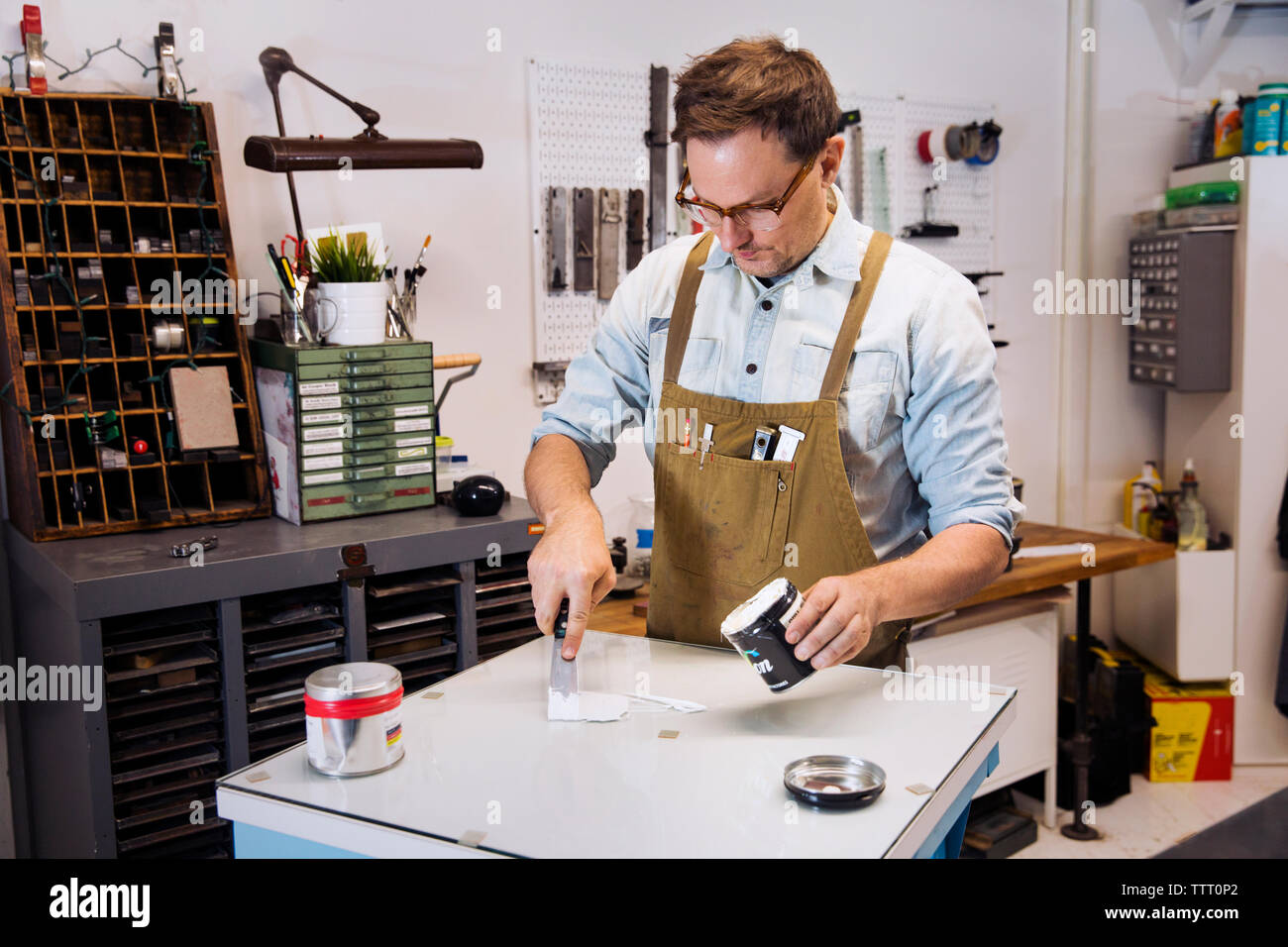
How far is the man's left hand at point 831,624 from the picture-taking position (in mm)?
1426

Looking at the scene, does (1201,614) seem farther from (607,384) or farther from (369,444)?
(369,444)

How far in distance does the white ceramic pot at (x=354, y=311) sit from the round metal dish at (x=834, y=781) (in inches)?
59.5

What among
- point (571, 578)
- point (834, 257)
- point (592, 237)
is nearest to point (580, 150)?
point (592, 237)

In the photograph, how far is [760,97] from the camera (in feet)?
5.36

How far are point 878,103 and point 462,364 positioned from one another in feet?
6.01

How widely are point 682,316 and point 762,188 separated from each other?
0.30 m

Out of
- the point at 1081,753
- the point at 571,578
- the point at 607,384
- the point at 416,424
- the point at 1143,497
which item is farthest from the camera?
the point at 1143,497

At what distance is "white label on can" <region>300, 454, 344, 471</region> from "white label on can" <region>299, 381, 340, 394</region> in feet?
0.44

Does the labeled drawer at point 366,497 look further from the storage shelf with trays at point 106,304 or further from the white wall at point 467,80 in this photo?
the white wall at point 467,80

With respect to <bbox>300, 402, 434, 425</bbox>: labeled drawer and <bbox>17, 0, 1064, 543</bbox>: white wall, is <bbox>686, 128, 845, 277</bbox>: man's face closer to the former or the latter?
<bbox>300, 402, 434, 425</bbox>: labeled drawer

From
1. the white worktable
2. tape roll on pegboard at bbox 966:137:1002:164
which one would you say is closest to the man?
the white worktable

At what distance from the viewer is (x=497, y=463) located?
3160mm
